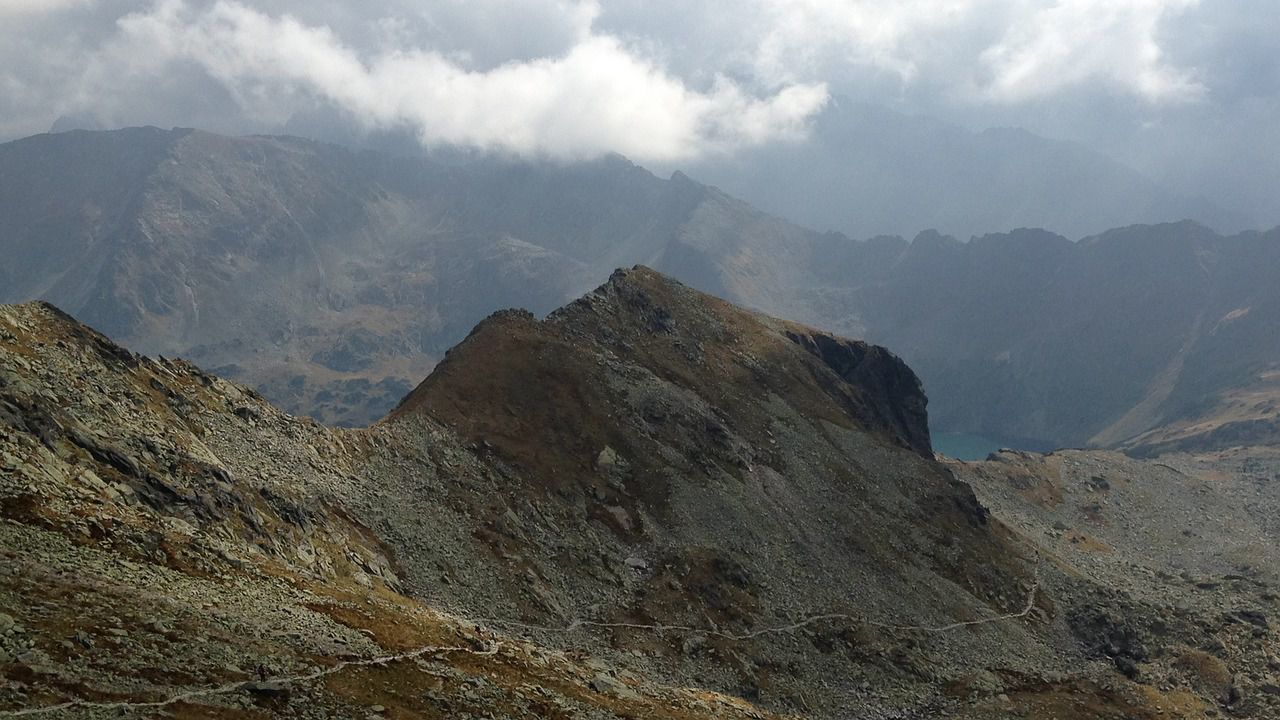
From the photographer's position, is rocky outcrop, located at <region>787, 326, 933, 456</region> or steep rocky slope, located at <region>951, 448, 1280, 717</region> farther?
rocky outcrop, located at <region>787, 326, 933, 456</region>

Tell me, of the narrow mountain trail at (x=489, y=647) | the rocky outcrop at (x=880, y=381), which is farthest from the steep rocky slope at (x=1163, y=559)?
the rocky outcrop at (x=880, y=381)

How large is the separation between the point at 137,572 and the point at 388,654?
1257 cm

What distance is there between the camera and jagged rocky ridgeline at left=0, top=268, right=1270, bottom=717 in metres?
38.8

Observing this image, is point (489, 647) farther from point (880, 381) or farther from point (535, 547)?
point (880, 381)

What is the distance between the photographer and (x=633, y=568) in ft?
280

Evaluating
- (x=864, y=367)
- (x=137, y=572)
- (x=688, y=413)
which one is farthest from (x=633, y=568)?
(x=864, y=367)

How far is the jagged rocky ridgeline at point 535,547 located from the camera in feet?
127

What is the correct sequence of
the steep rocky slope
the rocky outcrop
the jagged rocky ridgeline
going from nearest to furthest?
1. the jagged rocky ridgeline
2. the steep rocky slope
3. the rocky outcrop

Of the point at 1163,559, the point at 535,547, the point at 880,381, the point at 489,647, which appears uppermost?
the point at 880,381

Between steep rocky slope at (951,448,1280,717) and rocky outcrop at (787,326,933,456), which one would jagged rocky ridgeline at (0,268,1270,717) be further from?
rocky outcrop at (787,326,933,456)

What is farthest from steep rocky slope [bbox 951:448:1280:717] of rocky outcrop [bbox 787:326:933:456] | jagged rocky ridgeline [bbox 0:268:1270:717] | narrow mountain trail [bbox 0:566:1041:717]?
rocky outcrop [bbox 787:326:933:456]

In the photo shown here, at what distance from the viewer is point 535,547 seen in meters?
82.4

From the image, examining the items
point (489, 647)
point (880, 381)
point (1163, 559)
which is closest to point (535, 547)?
point (489, 647)

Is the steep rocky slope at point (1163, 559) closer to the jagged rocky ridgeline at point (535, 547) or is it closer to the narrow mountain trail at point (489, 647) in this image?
the jagged rocky ridgeline at point (535, 547)
